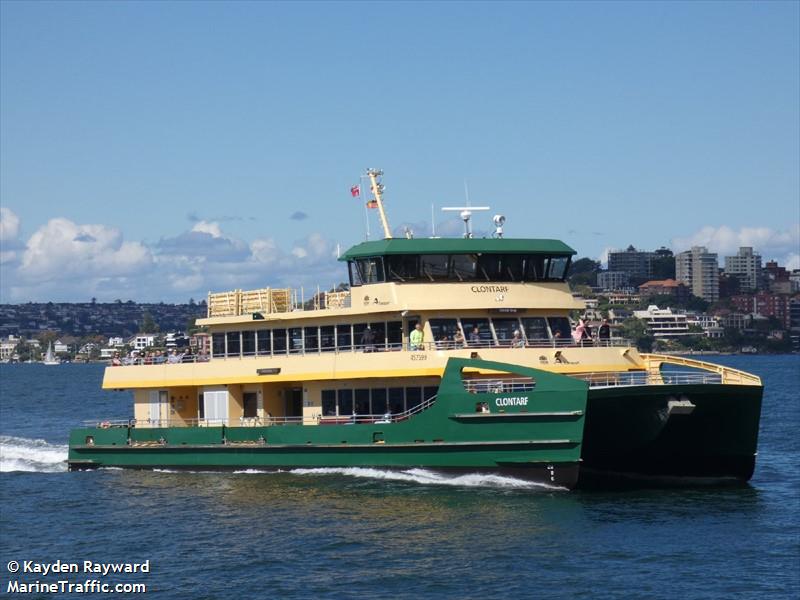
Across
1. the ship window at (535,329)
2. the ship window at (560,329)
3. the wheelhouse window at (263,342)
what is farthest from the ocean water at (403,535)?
the ship window at (560,329)

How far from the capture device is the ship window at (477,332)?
3250 centimetres

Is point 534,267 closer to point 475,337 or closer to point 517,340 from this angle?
point 517,340

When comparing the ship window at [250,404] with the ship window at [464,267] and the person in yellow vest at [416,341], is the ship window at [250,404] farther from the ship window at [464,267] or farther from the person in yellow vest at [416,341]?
the ship window at [464,267]

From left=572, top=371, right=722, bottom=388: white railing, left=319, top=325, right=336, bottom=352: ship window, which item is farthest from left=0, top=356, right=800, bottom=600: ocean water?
left=319, top=325, right=336, bottom=352: ship window

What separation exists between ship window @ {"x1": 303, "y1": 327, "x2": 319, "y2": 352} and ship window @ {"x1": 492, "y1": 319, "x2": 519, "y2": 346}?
4.96 meters

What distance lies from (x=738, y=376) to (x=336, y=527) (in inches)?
425

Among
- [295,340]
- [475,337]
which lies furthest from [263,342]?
[475,337]

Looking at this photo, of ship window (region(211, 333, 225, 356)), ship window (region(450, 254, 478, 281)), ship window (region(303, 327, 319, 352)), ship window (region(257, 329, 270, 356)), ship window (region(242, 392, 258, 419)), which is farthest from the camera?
ship window (region(211, 333, 225, 356))

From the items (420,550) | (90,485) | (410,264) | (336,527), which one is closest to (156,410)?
(90,485)

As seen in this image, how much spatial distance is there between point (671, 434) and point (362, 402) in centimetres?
796

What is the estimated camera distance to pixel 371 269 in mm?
33688

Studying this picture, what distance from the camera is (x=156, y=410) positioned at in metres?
38.7

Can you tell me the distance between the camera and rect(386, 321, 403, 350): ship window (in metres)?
33.1

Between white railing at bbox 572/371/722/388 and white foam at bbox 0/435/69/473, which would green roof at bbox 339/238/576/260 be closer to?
white railing at bbox 572/371/722/388
